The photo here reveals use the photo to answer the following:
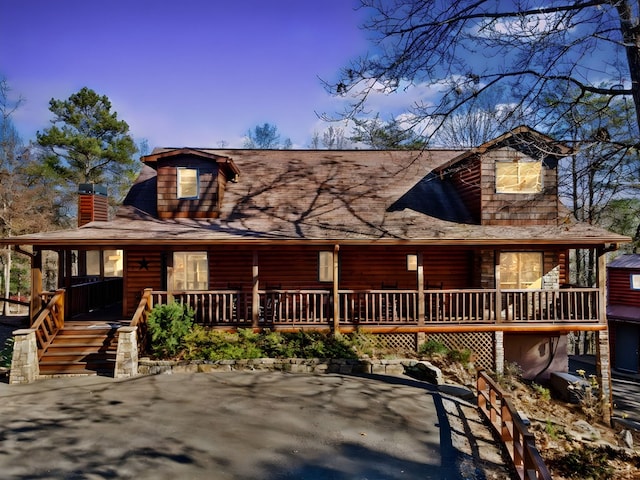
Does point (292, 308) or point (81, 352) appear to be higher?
point (292, 308)

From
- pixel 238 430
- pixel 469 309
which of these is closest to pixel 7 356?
pixel 238 430

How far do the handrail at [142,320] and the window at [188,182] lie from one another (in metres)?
4.00

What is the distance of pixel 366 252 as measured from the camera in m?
14.8

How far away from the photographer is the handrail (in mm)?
10984

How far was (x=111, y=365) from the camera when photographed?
10617 mm

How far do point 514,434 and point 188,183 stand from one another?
12.3 m

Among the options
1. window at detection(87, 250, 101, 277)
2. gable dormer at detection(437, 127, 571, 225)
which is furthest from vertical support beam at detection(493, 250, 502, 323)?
window at detection(87, 250, 101, 277)

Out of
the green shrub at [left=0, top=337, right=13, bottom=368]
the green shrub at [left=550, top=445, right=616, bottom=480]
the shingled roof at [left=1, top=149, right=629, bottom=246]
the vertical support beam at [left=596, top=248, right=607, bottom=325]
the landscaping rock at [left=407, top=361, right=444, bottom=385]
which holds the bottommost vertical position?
the green shrub at [left=550, top=445, right=616, bottom=480]

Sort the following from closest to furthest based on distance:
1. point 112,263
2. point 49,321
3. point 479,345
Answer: point 49,321 < point 479,345 < point 112,263

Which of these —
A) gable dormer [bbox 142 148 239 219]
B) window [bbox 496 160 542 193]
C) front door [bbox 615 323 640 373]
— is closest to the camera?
window [bbox 496 160 542 193]

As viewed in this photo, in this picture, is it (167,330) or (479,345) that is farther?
(479,345)

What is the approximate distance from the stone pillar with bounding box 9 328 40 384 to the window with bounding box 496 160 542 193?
46.2ft

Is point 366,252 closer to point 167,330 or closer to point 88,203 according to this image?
point 167,330

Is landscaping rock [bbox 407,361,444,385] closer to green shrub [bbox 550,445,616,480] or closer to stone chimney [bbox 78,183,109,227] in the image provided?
green shrub [bbox 550,445,616,480]
